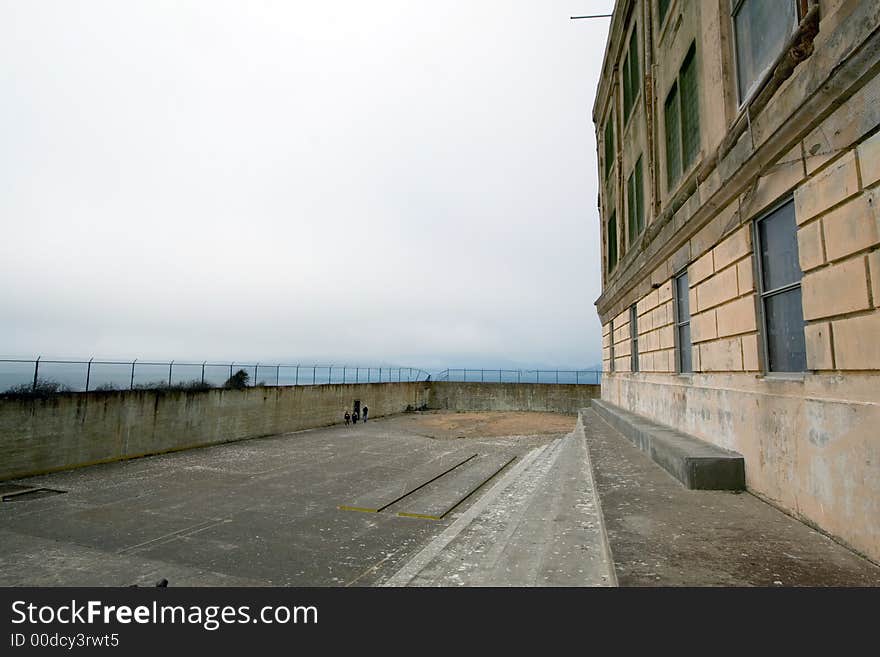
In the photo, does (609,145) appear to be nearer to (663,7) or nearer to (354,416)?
(663,7)

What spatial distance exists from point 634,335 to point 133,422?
793 inches

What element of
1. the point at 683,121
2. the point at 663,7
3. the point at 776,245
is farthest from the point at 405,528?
the point at 663,7

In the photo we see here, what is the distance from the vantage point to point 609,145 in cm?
2023

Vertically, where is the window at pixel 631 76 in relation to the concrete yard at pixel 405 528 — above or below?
above

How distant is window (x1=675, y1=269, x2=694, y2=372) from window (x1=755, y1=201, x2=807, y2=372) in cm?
332

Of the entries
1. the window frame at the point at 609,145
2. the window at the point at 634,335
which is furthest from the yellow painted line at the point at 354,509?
the window frame at the point at 609,145

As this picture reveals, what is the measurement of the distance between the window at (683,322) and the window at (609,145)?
444 inches

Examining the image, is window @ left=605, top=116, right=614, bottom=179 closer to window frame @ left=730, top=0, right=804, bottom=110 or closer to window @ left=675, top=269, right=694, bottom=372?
window @ left=675, top=269, right=694, bottom=372

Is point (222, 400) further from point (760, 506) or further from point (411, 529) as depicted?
point (760, 506)

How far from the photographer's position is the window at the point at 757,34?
6035 mm

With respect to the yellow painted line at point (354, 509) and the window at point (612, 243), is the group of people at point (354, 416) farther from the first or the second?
the yellow painted line at point (354, 509)

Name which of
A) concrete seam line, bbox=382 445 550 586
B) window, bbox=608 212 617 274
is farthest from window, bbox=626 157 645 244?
concrete seam line, bbox=382 445 550 586

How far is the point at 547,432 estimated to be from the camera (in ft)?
94.0
